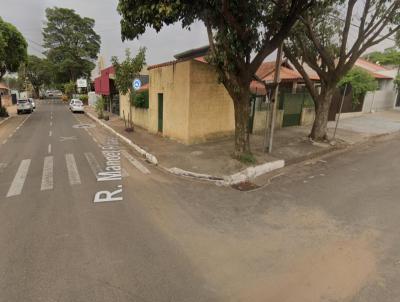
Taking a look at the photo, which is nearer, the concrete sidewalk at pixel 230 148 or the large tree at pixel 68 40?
the concrete sidewalk at pixel 230 148

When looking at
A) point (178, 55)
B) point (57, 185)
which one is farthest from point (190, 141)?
point (178, 55)

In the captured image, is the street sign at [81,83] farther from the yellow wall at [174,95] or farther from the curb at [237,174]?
the curb at [237,174]

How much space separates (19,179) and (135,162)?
3745 millimetres

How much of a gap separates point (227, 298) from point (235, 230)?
1816 millimetres

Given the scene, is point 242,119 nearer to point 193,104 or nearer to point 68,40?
point 193,104

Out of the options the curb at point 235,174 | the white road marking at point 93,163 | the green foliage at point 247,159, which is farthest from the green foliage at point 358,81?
the white road marking at point 93,163

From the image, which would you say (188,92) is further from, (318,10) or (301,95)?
(301,95)

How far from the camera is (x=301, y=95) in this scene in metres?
16.4

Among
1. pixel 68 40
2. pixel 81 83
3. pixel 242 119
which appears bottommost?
pixel 242 119

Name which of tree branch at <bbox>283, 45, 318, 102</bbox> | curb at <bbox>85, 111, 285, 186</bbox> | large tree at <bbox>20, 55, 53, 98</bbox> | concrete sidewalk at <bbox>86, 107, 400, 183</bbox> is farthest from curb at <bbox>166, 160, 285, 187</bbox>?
large tree at <bbox>20, 55, 53, 98</bbox>

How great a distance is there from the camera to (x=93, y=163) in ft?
31.9

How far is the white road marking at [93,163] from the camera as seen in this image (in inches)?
348

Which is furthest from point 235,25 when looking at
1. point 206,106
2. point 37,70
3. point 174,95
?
point 37,70

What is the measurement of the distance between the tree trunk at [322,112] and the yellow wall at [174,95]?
6.33 meters
